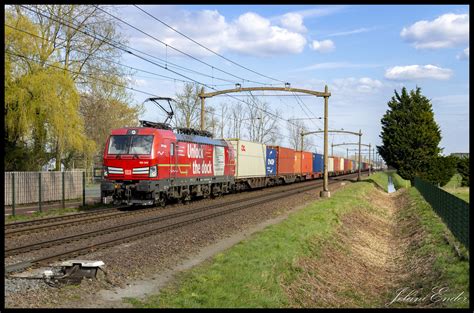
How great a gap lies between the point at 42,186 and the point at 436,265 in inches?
770

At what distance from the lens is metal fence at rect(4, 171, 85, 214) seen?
2341 centimetres

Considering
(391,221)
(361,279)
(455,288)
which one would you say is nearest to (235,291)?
(455,288)

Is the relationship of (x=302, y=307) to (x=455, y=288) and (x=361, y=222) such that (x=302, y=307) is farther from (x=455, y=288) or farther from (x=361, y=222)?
(x=361, y=222)

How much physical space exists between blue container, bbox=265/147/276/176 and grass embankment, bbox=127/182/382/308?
2335 cm

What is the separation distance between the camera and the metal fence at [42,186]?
76.8 ft

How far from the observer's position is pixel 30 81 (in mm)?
25312

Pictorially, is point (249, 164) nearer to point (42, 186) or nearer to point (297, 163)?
point (42, 186)

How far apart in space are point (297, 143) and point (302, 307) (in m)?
90.6

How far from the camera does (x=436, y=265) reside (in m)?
11.2

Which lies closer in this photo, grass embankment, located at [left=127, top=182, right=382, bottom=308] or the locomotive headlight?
grass embankment, located at [left=127, top=182, right=382, bottom=308]

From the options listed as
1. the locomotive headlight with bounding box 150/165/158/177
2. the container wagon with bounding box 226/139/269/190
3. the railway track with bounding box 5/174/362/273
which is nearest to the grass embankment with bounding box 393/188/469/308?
the railway track with bounding box 5/174/362/273

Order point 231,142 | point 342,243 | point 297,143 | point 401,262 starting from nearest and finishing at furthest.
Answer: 1. point 401,262
2. point 342,243
3. point 231,142
4. point 297,143

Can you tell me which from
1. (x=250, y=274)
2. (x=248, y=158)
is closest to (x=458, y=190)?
(x=248, y=158)

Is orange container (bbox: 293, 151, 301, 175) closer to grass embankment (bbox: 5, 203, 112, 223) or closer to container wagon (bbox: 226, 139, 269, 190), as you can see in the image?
container wagon (bbox: 226, 139, 269, 190)
